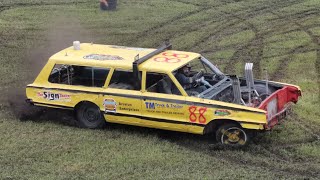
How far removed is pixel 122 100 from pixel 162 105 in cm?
82

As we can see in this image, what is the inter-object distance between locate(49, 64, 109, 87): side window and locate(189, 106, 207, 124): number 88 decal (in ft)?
6.63

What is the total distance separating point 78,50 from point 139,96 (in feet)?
6.78

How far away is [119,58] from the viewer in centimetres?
1073

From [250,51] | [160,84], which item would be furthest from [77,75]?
[250,51]

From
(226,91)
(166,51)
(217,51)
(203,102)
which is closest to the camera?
(203,102)

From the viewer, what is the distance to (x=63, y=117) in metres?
11.3

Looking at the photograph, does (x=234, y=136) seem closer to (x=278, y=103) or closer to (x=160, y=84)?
(x=278, y=103)

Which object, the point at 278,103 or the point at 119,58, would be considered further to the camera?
the point at 119,58

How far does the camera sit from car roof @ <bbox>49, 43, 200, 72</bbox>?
10.3 m

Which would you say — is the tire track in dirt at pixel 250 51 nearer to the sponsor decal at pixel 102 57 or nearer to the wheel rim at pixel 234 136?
the sponsor decal at pixel 102 57

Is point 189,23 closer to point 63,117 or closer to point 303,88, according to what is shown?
point 303,88

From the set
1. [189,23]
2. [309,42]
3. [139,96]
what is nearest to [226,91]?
[139,96]

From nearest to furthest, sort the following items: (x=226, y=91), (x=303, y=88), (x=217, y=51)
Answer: (x=226, y=91) → (x=303, y=88) → (x=217, y=51)

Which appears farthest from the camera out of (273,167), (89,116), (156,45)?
(156,45)
